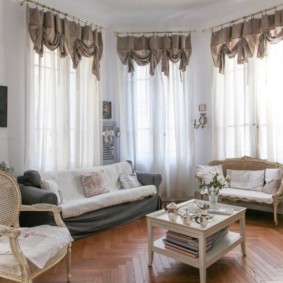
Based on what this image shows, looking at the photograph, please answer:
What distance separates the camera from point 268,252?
108 inches

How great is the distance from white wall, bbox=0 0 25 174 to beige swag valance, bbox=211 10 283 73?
3011 mm

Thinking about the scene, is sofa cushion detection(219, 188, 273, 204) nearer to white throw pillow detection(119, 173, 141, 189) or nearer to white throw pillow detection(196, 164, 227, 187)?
white throw pillow detection(196, 164, 227, 187)

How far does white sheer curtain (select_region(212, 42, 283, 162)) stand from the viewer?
392 centimetres

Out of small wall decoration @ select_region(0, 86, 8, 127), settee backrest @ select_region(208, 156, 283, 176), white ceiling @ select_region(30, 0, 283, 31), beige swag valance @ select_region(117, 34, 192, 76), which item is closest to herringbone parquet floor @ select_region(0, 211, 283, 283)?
settee backrest @ select_region(208, 156, 283, 176)

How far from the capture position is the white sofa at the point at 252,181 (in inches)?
140

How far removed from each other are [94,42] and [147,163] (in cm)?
224

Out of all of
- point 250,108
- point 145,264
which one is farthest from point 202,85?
point 145,264

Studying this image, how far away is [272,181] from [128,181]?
6.76 feet

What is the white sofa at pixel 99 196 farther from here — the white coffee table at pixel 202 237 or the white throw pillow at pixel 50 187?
the white coffee table at pixel 202 237

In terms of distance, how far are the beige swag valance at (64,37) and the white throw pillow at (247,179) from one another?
8.85 ft

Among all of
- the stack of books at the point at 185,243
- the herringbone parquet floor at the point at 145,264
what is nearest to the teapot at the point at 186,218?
the stack of books at the point at 185,243

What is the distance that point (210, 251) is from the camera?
2.30 metres

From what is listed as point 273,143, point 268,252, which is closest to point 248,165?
point 273,143

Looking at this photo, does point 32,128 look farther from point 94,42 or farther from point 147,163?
point 147,163
